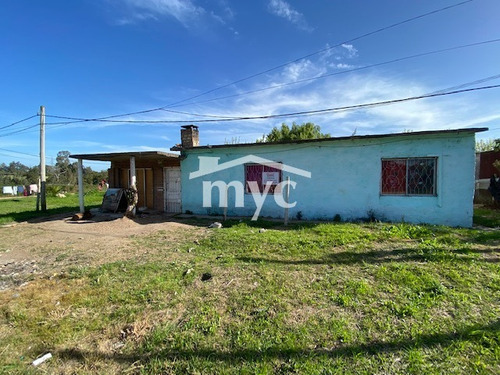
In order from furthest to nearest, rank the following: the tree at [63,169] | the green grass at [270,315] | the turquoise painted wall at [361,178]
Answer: the tree at [63,169] → the turquoise painted wall at [361,178] → the green grass at [270,315]

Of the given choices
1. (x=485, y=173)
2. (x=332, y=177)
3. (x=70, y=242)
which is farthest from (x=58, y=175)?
(x=485, y=173)

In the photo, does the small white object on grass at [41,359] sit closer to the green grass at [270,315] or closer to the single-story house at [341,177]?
the green grass at [270,315]

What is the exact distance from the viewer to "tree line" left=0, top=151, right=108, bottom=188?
34.2 metres

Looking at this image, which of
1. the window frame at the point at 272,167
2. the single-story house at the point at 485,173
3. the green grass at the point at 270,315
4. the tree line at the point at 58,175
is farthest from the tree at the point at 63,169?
the single-story house at the point at 485,173

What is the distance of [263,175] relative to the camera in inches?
400

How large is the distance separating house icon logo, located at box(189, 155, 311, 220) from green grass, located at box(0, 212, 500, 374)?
4623mm

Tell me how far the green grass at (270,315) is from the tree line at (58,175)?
101ft

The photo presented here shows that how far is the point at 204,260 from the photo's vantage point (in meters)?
5.16

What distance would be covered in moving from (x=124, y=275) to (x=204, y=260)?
142 centimetres

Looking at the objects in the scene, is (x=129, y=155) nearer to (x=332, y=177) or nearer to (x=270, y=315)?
(x=332, y=177)

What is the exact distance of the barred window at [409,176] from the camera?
821 centimetres

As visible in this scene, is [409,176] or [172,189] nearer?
[409,176]

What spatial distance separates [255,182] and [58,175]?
137 feet

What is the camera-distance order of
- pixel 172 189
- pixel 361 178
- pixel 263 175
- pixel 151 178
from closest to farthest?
pixel 361 178 → pixel 263 175 → pixel 172 189 → pixel 151 178
